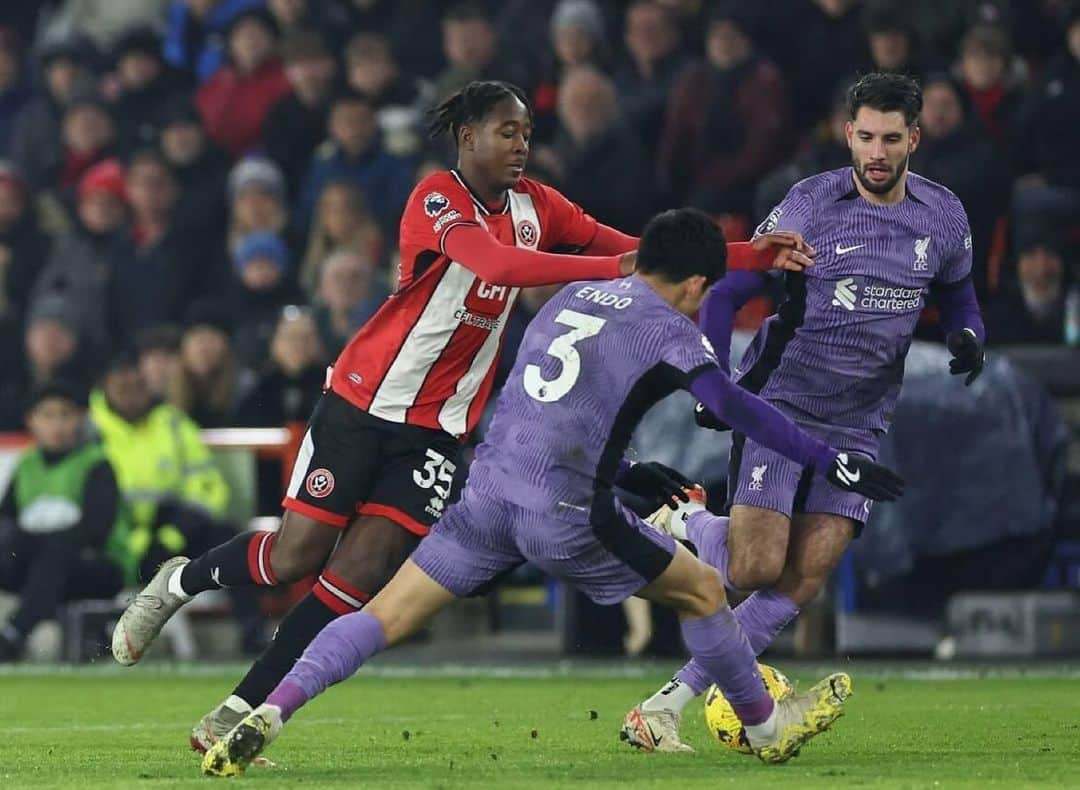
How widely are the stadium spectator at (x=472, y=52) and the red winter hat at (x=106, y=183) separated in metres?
2.73

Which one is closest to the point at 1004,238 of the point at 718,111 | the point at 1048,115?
the point at 1048,115

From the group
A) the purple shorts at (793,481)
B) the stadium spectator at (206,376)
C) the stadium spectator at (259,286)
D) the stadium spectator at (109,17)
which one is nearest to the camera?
the purple shorts at (793,481)

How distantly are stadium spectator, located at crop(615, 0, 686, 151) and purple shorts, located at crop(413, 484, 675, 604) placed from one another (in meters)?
9.21

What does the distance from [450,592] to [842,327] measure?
2083 mm

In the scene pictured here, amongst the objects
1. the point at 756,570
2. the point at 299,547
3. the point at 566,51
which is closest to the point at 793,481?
the point at 756,570

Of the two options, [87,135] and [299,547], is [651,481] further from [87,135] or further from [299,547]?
[87,135]

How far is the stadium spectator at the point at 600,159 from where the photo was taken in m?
15.9

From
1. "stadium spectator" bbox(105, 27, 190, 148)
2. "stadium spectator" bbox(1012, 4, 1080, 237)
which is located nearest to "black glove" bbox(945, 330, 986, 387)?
"stadium spectator" bbox(1012, 4, 1080, 237)

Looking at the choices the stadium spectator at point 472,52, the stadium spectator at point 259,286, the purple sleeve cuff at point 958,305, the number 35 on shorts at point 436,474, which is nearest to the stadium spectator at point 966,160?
the stadium spectator at point 472,52

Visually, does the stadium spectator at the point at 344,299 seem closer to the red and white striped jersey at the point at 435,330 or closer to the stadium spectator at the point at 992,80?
the stadium spectator at the point at 992,80

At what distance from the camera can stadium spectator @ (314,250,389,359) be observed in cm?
1591

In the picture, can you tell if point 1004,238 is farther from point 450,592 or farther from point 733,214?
point 450,592

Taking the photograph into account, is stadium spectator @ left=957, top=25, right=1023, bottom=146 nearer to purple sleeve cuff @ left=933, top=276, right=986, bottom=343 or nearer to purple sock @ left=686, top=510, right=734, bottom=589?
purple sleeve cuff @ left=933, top=276, right=986, bottom=343

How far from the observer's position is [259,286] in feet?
56.3
